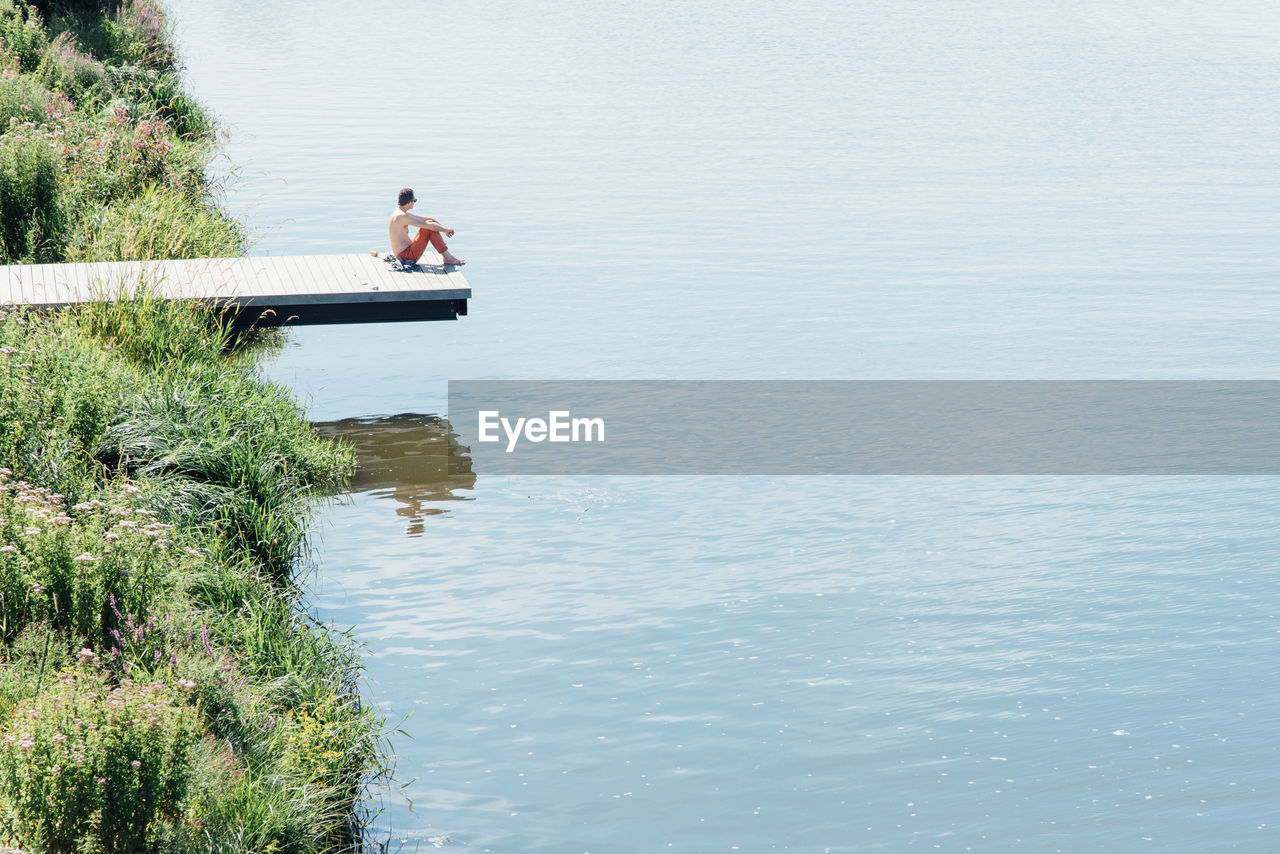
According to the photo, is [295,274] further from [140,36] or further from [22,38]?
[140,36]

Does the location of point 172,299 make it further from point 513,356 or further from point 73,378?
point 513,356

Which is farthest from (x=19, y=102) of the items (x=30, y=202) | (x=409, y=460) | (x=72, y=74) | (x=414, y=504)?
(x=414, y=504)

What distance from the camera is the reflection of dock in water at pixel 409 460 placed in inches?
507

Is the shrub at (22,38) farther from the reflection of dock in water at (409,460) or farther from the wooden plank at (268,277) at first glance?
the reflection of dock in water at (409,460)

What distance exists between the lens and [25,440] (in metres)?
9.63

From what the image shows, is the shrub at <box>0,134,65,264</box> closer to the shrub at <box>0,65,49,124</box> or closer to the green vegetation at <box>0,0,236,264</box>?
the green vegetation at <box>0,0,236,264</box>

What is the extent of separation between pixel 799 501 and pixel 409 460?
392 centimetres

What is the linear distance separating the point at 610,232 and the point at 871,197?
5.64 m

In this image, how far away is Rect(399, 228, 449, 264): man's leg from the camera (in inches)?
647

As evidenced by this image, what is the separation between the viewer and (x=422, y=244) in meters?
16.6
